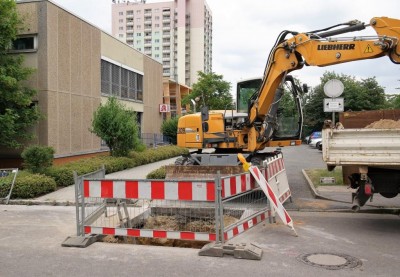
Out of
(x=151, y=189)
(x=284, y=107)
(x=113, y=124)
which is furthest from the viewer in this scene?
(x=113, y=124)

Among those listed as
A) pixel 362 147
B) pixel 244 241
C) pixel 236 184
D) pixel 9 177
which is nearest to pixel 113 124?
pixel 9 177

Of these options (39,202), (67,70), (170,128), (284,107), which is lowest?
(39,202)

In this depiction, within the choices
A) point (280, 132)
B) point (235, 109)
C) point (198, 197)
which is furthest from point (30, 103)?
point (198, 197)

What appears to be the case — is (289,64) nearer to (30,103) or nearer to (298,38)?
(298,38)

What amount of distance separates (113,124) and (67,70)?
10.7 ft

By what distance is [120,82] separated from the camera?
25656 millimetres

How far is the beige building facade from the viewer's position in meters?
17.1

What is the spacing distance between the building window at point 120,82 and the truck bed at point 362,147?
15533 mm

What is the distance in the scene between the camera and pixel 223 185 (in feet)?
20.7

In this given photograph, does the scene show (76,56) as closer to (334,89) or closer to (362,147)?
(334,89)

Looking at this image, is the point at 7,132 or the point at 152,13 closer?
the point at 7,132

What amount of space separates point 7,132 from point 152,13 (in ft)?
363

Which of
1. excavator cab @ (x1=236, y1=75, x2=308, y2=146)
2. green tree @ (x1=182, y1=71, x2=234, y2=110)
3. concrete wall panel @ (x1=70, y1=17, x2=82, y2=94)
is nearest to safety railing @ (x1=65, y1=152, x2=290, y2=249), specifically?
excavator cab @ (x1=236, y1=75, x2=308, y2=146)

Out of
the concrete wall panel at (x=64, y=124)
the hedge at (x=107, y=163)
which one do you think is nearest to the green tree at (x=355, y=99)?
the hedge at (x=107, y=163)
